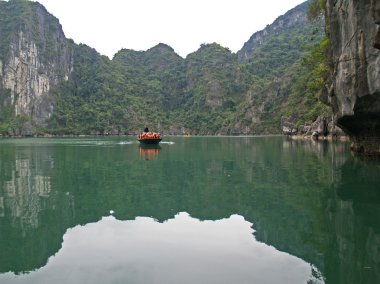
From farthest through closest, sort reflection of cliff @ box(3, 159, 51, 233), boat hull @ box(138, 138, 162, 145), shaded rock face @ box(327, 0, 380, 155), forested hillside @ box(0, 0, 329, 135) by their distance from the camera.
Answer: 1. forested hillside @ box(0, 0, 329, 135)
2. boat hull @ box(138, 138, 162, 145)
3. shaded rock face @ box(327, 0, 380, 155)
4. reflection of cliff @ box(3, 159, 51, 233)

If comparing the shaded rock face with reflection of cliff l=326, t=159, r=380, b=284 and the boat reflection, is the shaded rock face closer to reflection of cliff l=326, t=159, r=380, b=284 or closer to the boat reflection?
reflection of cliff l=326, t=159, r=380, b=284

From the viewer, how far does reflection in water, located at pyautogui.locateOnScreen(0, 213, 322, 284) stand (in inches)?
279

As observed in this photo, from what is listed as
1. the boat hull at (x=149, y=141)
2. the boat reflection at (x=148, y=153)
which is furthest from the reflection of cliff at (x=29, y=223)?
the boat hull at (x=149, y=141)

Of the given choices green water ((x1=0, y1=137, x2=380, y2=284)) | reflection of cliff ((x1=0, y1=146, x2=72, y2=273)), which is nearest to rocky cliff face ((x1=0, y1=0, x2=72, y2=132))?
reflection of cliff ((x1=0, y1=146, x2=72, y2=273))

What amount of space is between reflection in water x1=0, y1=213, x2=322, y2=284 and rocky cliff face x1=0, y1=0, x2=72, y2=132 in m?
159

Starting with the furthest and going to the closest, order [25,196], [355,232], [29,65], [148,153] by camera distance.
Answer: [29,65], [148,153], [25,196], [355,232]

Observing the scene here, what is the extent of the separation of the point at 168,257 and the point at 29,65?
177 meters

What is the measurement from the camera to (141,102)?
196625 mm

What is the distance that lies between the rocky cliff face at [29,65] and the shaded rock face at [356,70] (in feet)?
488

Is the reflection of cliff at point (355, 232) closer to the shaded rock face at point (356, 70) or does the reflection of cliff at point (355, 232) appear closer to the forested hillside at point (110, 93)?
the shaded rock face at point (356, 70)

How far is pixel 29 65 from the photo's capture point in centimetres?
16838

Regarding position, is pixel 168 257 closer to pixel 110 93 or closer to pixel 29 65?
pixel 29 65

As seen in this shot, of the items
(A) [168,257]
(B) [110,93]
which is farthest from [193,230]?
(B) [110,93]

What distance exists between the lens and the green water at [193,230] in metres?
7.34
